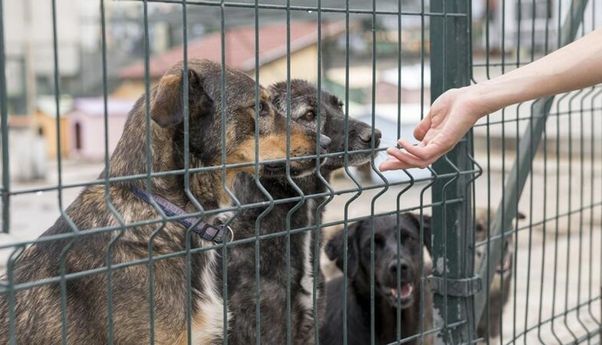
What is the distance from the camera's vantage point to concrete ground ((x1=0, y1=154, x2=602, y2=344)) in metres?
5.14

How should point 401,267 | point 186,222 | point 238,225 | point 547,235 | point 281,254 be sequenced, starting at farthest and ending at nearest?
point 547,235 → point 401,267 → point 281,254 → point 238,225 → point 186,222

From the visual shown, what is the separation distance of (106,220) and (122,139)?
1.46ft

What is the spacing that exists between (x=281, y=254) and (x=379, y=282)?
95cm

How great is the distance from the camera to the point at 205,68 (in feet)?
12.0

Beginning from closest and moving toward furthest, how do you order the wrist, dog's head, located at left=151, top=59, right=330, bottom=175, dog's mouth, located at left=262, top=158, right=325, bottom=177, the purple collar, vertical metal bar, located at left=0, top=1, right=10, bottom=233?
vertical metal bar, located at left=0, top=1, right=10, bottom=233
the wrist
the purple collar
dog's head, located at left=151, top=59, right=330, bottom=175
dog's mouth, located at left=262, top=158, right=325, bottom=177

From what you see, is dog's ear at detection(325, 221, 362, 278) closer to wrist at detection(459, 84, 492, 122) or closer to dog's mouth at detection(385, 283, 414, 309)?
dog's mouth at detection(385, 283, 414, 309)

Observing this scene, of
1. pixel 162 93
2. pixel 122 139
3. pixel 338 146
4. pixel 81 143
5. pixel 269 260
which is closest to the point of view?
pixel 162 93

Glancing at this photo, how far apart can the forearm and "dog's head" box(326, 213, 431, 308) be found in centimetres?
216

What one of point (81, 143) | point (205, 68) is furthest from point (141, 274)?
point (81, 143)

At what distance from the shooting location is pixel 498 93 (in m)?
2.86

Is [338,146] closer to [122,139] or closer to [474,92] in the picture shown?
[122,139]

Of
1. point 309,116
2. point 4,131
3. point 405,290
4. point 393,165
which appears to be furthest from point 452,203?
point 4,131

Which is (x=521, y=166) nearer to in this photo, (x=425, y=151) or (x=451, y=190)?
(x=451, y=190)

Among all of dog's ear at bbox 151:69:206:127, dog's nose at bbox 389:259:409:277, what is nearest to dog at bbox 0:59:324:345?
dog's ear at bbox 151:69:206:127
